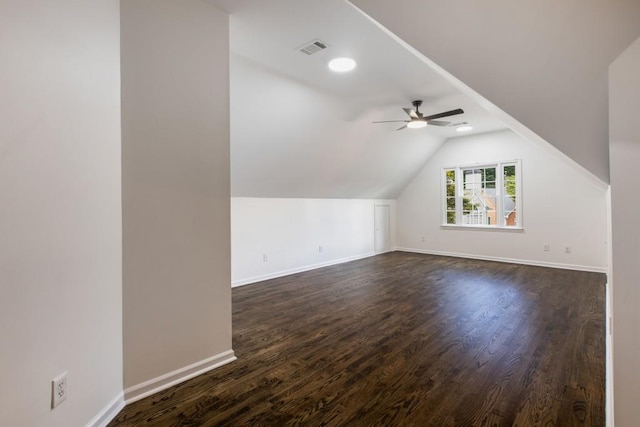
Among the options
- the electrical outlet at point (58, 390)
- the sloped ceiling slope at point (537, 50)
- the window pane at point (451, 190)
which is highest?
the sloped ceiling slope at point (537, 50)

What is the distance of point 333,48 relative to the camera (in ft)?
9.14

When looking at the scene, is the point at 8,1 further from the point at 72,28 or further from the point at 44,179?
the point at 44,179

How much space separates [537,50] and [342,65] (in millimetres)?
1873

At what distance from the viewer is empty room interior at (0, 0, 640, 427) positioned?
124cm

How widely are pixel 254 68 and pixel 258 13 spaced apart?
0.83 meters

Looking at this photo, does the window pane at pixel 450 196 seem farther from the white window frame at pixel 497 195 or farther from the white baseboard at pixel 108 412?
the white baseboard at pixel 108 412

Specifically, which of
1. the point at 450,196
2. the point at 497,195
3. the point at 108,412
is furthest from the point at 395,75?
the point at 450,196

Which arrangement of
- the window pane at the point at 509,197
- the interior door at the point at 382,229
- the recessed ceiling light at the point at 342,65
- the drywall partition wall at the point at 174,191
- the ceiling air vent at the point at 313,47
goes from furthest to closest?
the interior door at the point at 382,229
the window pane at the point at 509,197
the recessed ceiling light at the point at 342,65
the ceiling air vent at the point at 313,47
the drywall partition wall at the point at 174,191

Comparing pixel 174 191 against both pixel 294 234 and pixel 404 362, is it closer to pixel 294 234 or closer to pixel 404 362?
pixel 404 362

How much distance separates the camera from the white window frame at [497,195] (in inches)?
237

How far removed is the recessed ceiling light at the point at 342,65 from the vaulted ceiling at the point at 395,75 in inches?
3.0

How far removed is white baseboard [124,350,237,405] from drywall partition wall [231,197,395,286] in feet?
7.55

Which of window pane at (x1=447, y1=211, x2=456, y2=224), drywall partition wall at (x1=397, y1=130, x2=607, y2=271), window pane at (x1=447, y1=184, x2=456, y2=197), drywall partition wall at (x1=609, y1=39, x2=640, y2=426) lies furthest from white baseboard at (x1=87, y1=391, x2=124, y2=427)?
window pane at (x1=447, y1=184, x2=456, y2=197)

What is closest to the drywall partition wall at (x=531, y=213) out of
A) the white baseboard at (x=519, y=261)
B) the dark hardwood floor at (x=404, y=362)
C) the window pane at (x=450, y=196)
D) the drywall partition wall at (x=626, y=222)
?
the white baseboard at (x=519, y=261)
